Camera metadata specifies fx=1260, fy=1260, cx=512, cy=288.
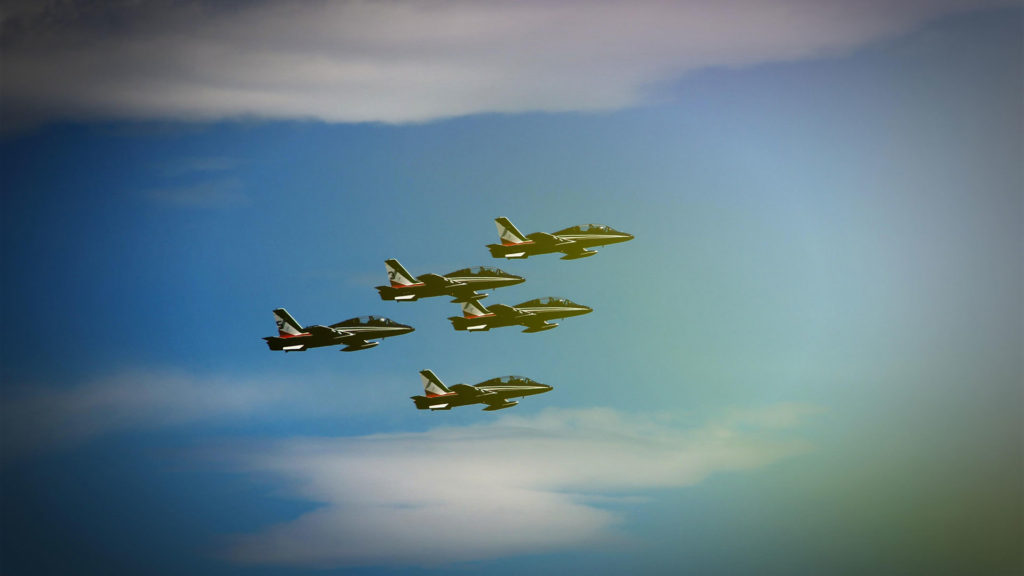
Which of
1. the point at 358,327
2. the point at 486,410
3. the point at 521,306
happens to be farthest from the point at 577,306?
the point at 358,327

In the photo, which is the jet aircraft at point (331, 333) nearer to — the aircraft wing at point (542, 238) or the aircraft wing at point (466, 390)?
the aircraft wing at point (466, 390)

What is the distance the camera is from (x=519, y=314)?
14562cm

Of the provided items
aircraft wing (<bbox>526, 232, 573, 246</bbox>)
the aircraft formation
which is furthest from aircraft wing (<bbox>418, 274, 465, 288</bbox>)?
aircraft wing (<bbox>526, 232, 573, 246</bbox>)

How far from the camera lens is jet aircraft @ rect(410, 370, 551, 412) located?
472ft

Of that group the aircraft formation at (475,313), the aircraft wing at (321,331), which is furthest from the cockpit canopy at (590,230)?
the aircraft wing at (321,331)

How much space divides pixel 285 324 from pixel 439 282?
17.2m

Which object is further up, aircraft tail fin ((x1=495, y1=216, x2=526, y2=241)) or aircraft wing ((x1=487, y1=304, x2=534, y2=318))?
aircraft tail fin ((x1=495, y1=216, x2=526, y2=241))

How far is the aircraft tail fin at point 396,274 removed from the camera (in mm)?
137125

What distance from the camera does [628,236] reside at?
5679 inches

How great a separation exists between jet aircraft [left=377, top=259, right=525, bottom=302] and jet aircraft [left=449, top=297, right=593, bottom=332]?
14.6 ft

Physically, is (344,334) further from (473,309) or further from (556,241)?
(556,241)

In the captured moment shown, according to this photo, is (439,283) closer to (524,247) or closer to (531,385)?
(524,247)

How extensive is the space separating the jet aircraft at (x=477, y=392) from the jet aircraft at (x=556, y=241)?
16609mm

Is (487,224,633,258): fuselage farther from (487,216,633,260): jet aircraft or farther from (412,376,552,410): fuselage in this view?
(412,376,552,410): fuselage
